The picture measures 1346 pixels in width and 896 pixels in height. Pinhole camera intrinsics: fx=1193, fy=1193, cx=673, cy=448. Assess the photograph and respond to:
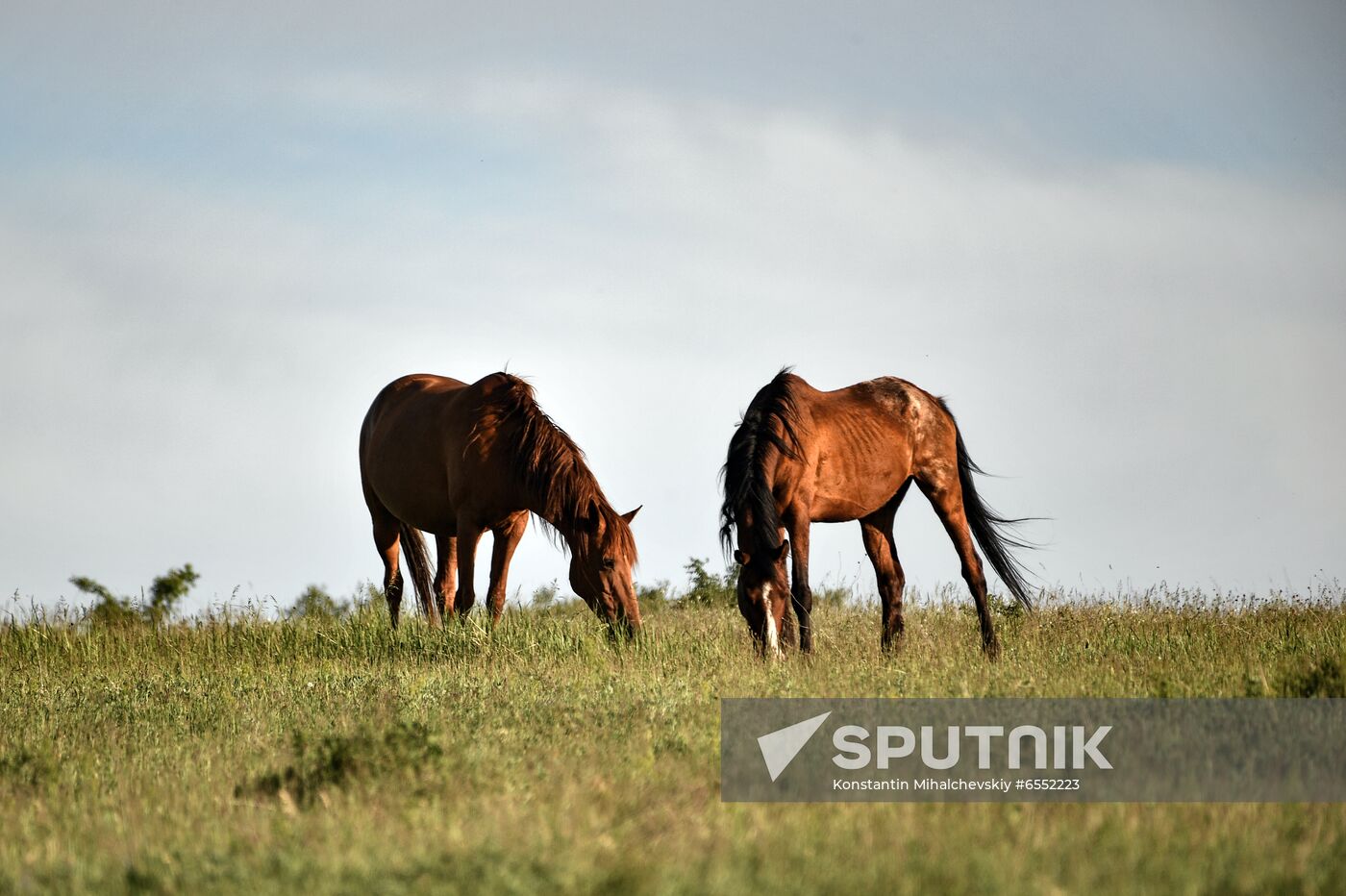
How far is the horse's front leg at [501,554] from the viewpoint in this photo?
1116 cm

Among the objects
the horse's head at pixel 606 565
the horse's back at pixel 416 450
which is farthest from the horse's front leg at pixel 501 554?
the horse's head at pixel 606 565

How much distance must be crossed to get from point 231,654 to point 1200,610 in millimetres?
9102

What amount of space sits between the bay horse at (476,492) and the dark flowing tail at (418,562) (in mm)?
12

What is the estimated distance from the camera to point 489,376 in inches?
451

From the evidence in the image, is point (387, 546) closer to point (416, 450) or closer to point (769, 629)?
point (416, 450)

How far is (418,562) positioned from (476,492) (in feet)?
6.92

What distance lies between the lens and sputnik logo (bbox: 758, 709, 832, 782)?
5377mm

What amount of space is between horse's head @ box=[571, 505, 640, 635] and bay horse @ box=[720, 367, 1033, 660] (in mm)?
1079

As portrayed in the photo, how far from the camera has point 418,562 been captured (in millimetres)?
12734

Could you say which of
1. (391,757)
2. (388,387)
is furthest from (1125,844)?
(388,387)

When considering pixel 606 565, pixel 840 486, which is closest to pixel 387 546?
pixel 606 565

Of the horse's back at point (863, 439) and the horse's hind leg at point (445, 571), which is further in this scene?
the horse's hind leg at point (445, 571)

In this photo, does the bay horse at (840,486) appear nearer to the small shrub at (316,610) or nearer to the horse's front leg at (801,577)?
the horse's front leg at (801,577)

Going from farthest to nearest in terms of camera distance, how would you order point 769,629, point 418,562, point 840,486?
point 418,562, point 840,486, point 769,629
